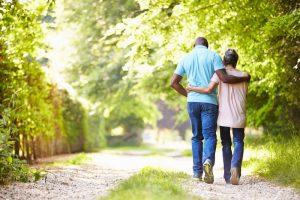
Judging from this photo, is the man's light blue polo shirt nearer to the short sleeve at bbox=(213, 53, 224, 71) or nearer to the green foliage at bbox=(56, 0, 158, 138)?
the short sleeve at bbox=(213, 53, 224, 71)

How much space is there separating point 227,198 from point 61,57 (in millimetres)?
21209

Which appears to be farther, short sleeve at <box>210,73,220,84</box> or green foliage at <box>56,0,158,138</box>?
green foliage at <box>56,0,158,138</box>

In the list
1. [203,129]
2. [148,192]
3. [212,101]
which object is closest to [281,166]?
[203,129]

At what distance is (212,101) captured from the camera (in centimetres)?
776

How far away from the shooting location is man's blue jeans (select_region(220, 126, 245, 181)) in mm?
7752

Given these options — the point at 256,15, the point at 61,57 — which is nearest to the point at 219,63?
the point at 256,15

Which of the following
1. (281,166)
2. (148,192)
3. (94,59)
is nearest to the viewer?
(148,192)

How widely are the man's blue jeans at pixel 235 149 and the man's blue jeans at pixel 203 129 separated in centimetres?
28

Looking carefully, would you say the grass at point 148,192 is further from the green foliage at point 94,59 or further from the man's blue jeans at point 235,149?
the green foliage at point 94,59

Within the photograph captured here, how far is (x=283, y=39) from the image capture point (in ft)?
32.3

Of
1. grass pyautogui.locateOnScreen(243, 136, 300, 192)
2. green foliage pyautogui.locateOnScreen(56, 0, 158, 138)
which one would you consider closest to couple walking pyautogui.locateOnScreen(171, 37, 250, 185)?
grass pyautogui.locateOnScreen(243, 136, 300, 192)

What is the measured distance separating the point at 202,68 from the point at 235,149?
4.03ft

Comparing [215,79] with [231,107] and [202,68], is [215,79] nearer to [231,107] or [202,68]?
[202,68]

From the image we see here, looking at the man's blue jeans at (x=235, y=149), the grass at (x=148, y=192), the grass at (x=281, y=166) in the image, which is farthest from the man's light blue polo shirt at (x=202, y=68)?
the grass at (x=148, y=192)
